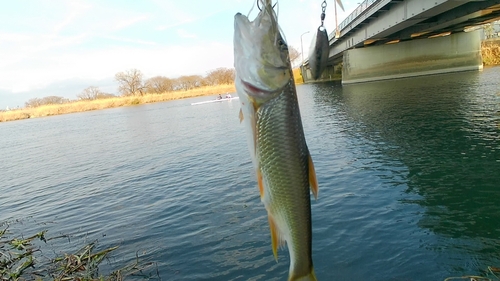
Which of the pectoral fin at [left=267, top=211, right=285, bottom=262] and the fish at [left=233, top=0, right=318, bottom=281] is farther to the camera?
the pectoral fin at [left=267, top=211, right=285, bottom=262]

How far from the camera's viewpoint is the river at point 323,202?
22.1ft

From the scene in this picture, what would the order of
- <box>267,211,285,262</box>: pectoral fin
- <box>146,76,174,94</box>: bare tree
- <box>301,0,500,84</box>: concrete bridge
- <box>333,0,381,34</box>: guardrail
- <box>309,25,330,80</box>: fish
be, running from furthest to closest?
<box>146,76,174,94</box>: bare tree → <box>301,0,500,84</box>: concrete bridge → <box>333,0,381,34</box>: guardrail → <box>309,25,330,80</box>: fish → <box>267,211,285,262</box>: pectoral fin

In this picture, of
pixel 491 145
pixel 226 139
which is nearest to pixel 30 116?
pixel 226 139

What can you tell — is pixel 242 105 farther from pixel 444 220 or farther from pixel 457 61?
pixel 457 61

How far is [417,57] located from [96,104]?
7185 centimetres

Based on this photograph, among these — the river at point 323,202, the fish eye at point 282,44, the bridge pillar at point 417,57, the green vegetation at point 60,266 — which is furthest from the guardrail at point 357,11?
the fish eye at point 282,44

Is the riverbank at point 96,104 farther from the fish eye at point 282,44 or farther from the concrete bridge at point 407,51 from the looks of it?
the fish eye at point 282,44

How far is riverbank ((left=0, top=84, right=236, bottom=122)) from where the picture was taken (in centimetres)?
7973

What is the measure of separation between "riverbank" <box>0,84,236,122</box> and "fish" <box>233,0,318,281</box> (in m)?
75.5

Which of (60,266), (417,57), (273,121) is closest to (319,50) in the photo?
(273,121)

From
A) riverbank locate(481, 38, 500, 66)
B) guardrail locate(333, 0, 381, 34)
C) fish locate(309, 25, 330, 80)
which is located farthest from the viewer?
riverbank locate(481, 38, 500, 66)

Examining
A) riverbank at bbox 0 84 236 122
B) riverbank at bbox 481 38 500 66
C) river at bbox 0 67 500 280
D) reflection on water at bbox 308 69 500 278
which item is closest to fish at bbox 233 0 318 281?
river at bbox 0 67 500 280

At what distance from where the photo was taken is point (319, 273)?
251 inches

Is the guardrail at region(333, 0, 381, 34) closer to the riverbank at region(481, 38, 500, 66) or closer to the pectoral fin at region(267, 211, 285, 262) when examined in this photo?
the pectoral fin at region(267, 211, 285, 262)
